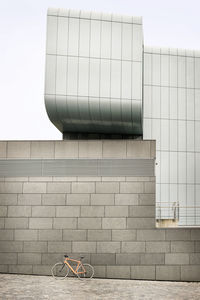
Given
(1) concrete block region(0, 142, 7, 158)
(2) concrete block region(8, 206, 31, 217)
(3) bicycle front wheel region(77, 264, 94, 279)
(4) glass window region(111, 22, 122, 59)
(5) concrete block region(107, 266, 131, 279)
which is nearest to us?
(3) bicycle front wheel region(77, 264, 94, 279)

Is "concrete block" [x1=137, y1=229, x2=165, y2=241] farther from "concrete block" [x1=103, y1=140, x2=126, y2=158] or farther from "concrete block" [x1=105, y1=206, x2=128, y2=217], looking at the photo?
"concrete block" [x1=103, y1=140, x2=126, y2=158]

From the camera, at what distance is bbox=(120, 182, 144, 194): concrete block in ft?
43.5

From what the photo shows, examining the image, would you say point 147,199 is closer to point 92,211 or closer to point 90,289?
point 92,211

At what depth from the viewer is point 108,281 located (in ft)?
40.7

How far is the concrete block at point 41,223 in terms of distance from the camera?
43.4 ft

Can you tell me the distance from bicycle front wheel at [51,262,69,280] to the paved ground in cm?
32

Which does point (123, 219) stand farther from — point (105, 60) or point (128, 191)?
point (105, 60)

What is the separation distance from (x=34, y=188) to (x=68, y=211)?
1772mm

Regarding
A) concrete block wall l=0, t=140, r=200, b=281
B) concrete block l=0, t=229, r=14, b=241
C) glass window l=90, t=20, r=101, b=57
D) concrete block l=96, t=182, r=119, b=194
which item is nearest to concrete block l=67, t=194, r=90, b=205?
concrete block wall l=0, t=140, r=200, b=281

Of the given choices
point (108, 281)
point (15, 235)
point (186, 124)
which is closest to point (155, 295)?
point (108, 281)

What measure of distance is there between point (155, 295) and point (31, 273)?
17.2 ft

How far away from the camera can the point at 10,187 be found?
13594mm

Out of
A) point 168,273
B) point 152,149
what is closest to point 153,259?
point 168,273

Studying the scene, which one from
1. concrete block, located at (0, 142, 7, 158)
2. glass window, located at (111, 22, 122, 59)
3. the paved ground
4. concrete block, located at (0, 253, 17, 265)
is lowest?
the paved ground
